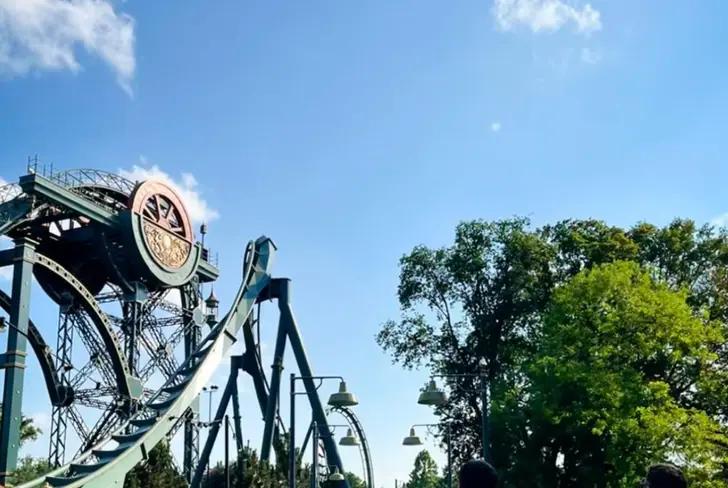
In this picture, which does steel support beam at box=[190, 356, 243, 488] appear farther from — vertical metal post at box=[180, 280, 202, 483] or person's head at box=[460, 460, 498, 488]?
person's head at box=[460, 460, 498, 488]

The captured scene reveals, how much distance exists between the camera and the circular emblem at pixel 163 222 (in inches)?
1648

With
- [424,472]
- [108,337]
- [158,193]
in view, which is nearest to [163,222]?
[158,193]

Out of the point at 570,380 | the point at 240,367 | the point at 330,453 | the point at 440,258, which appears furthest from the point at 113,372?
the point at 570,380

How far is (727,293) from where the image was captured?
33.9 metres

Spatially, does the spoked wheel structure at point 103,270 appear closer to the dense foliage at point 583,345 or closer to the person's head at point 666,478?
the dense foliage at point 583,345

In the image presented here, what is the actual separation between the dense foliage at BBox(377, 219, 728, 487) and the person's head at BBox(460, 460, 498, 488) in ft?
78.9

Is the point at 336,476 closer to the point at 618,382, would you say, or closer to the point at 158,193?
the point at 618,382

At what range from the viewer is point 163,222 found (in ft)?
144

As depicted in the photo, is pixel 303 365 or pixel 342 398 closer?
pixel 342 398

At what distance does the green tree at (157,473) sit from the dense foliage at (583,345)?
1097cm

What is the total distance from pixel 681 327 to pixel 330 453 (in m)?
13.6

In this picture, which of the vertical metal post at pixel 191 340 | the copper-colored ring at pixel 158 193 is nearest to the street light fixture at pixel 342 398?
the copper-colored ring at pixel 158 193

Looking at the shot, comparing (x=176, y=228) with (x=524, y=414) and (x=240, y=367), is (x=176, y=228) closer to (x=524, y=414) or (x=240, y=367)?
(x=240, y=367)

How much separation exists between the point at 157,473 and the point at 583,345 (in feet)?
52.6
